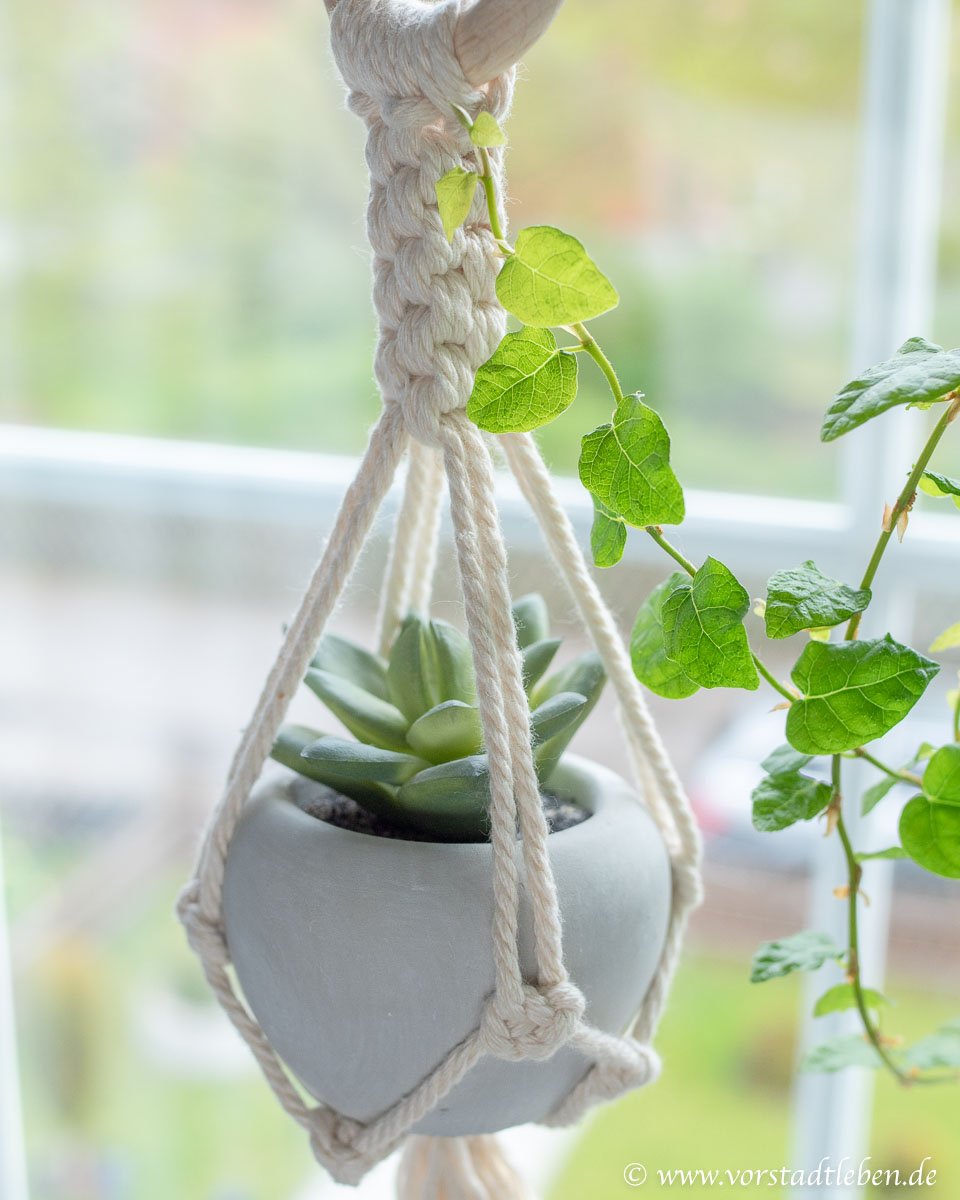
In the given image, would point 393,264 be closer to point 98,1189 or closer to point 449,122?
point 449,122

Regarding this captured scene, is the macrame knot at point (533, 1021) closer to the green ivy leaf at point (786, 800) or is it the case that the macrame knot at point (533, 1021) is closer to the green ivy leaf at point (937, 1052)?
the green ivy leaf at point (786, 800)

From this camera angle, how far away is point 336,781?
485mm

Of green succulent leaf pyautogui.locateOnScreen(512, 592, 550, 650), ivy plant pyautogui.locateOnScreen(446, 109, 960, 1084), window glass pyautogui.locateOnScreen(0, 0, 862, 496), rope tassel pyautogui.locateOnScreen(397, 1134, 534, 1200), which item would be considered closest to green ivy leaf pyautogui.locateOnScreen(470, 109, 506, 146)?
ivy plant pyautogui.locateOnScreen(446, 109, 960, 1084)

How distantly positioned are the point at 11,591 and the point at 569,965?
3.27 ft

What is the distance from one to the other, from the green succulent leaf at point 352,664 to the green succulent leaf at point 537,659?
0.22ft

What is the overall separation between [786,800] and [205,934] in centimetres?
26

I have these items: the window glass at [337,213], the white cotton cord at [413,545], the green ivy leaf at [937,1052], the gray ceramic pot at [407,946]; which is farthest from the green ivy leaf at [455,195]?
the window glass at [337,213]

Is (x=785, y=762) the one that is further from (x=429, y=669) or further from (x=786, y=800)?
(x=429, y=669)

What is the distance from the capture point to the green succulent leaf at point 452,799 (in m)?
0.44

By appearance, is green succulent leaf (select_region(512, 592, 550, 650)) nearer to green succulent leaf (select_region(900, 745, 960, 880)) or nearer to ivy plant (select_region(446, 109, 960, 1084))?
ivy plant (select_region(446, 109, 960, 1084))

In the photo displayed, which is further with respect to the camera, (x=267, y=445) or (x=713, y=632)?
(x=267, y=445)

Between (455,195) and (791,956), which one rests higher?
(455,195)

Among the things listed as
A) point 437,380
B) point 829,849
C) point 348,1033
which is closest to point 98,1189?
point 829,849

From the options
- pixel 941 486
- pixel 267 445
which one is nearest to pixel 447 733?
pixel 941 486
